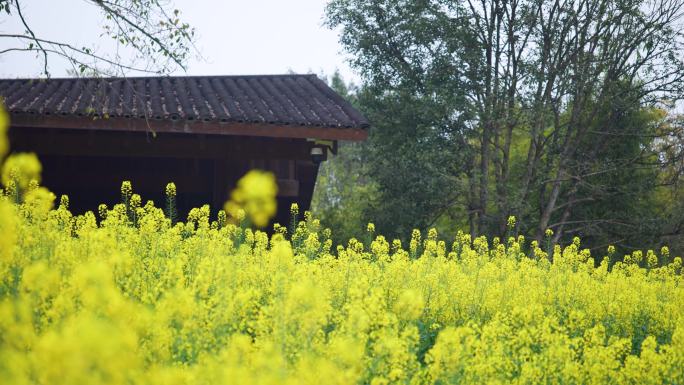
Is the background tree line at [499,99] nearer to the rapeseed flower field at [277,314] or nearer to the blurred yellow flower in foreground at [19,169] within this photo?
the rapeseed flower field at [277,314]

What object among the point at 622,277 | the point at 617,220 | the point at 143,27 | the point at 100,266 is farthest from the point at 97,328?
the point at 617,220

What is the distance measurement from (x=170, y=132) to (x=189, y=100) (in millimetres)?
838

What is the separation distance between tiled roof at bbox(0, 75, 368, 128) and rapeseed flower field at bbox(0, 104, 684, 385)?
4.17ft

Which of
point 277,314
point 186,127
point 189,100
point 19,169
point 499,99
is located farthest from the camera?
point 499,99

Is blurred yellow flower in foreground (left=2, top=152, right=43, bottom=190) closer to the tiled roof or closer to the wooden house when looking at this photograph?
the tiled roof

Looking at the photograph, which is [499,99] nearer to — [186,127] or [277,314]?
[186,127]

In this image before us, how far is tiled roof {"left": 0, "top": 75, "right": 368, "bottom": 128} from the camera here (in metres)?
9.97

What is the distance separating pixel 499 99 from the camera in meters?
19.3

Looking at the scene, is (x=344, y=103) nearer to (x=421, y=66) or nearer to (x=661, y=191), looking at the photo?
(x=421, y=66)

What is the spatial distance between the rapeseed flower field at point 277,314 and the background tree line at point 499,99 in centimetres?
880

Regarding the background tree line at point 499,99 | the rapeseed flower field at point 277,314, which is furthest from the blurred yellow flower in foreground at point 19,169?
the background tree line at point 499,99

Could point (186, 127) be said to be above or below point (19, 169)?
above

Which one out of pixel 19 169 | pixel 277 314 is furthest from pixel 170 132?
pixel 277 314

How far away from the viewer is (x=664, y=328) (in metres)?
8.63
